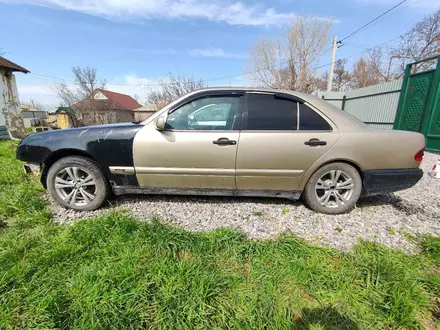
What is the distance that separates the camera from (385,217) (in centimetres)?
273

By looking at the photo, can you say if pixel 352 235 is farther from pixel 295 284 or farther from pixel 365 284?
pixel 295 284

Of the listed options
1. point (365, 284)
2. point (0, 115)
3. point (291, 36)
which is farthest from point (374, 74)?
point (0, 115)

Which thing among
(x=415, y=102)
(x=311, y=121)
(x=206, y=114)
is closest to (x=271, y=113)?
(x=311, y=121)

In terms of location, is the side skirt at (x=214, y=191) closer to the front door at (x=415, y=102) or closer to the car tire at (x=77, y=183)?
the car tire at (x=77, y=183)

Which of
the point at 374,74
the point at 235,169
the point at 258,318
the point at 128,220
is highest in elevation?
the point at 374,74

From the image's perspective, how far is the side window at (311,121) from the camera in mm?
2629

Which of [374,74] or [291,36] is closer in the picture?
[291,36]

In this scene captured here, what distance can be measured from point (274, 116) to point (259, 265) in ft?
5.75

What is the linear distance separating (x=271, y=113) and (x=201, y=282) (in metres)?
2.06

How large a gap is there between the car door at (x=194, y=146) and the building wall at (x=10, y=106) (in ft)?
43.1

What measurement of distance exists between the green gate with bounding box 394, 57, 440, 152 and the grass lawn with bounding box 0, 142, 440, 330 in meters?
5.45

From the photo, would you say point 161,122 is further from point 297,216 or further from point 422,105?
point 422,105

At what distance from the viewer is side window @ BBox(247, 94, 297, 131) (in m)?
2.64

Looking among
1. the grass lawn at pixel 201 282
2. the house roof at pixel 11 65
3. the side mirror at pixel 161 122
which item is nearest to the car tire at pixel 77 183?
the grass lawn at pixel 201 282
